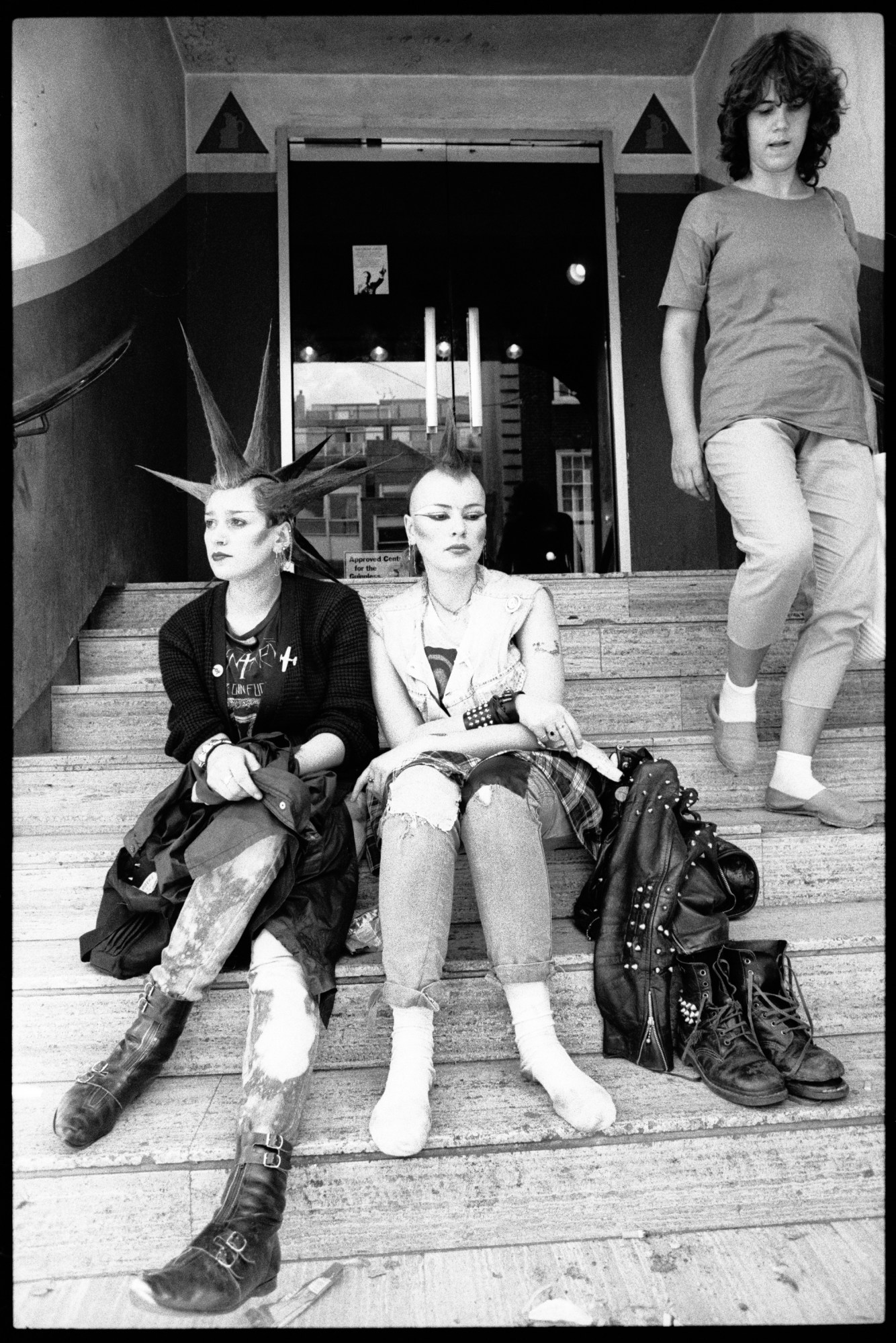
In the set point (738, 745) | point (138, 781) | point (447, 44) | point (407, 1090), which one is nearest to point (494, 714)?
point (407, 1090)

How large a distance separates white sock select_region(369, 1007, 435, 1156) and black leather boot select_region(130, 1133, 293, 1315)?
16 cm

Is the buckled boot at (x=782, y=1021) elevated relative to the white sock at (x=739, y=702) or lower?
lower

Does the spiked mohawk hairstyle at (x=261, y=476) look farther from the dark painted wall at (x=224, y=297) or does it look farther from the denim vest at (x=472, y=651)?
the dark painted wall at (x=224, y=297)

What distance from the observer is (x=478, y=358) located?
6.04 m

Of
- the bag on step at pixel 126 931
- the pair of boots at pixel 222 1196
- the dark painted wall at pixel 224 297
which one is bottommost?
the pair of boots at pixel 222 1196

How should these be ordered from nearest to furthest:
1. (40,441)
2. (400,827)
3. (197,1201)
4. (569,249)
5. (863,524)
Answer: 1. (197,1201)
2. (400,827)
3. (863,524)
4. (40,441)
5. (569,249)

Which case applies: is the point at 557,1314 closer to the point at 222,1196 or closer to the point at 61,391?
the point at 222,1196

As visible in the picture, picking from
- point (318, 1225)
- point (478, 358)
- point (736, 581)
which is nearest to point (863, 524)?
point (736, 581)

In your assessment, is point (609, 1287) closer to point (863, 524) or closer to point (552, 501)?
point (863, 524)

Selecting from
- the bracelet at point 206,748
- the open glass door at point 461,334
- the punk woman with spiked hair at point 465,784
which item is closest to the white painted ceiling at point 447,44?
the open glass door at point 461,334

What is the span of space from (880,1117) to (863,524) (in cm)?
138

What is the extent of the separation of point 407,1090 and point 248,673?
95cm

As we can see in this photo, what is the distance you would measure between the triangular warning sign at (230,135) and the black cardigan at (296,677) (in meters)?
3.99

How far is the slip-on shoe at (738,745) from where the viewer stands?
8.68ft
